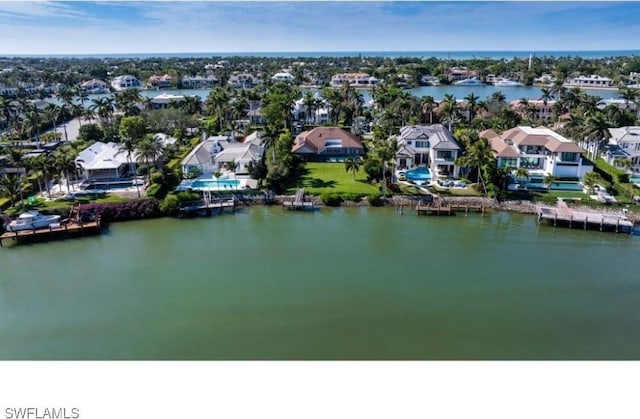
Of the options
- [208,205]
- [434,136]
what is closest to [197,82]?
[434,136]

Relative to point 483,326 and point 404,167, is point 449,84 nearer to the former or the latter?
point 404,167

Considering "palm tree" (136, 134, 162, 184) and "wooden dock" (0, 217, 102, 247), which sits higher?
"palm tree" (136, 134, 162, 184)

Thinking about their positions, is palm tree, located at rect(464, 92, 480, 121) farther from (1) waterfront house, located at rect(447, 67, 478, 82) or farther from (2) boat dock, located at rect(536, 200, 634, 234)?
(1) waterfront house, located at rect(447, 67, 478, 82)

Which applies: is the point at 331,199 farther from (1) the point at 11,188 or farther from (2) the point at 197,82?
(2) the point at 197,82

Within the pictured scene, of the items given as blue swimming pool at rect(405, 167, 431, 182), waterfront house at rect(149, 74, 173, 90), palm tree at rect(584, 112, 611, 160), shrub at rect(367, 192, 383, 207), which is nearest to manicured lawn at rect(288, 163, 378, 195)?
shrub at rect(367, 192, 383, 207)

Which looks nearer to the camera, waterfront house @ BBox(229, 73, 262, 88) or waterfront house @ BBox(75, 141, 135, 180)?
waterfront house @ BBox(75, 141, 135, 180)

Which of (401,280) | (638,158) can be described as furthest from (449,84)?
(401,280)
